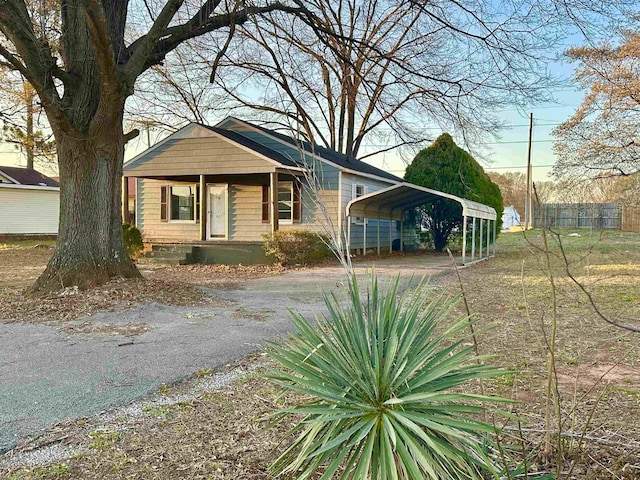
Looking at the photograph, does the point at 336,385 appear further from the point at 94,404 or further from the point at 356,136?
the point at 356,136

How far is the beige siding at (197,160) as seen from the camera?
14.6 meters

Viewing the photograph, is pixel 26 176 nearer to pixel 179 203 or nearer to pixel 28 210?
pixel 28 210

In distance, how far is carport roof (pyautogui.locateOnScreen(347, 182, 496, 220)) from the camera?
45.8 ft

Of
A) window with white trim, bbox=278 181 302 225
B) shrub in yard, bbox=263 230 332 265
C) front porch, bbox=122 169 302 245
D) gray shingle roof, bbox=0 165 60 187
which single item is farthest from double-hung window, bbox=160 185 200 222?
gray shingle roof, bbox=0 165 60 187

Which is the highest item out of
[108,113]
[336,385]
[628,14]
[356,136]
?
[356,136]

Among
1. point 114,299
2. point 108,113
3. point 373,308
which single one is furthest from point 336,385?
point 108,113

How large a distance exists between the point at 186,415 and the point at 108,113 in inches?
239

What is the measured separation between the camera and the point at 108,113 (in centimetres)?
788

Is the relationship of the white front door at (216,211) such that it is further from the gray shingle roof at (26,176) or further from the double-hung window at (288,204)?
the gray shingle roof at (26,176)

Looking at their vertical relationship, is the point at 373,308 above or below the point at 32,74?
below

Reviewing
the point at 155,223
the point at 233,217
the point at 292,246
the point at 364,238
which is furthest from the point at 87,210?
the point at 364,238

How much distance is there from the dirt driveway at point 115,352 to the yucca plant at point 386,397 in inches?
12.4

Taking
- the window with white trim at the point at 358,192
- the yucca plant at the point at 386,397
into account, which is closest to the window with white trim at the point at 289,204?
the window with white trim at the point at 358,192

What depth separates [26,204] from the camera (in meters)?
26.5
